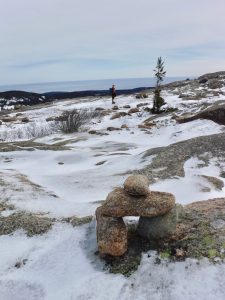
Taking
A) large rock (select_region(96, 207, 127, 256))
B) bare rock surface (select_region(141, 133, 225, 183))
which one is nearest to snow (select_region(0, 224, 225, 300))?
large rock (select_region(96, 207, 127, 256))

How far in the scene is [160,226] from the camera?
6789 mm

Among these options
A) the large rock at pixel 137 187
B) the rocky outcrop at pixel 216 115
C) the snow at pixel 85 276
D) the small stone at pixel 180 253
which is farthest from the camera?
the rocky outcrop at pixel 216 115

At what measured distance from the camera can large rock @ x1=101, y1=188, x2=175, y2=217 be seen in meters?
6.63

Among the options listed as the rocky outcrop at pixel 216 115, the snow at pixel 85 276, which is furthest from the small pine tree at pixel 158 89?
the snow at pixel 85 276

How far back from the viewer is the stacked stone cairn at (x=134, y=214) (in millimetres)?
6543

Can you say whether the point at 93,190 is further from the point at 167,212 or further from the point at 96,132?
the point at 96,132

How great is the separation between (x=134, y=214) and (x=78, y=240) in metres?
1.27

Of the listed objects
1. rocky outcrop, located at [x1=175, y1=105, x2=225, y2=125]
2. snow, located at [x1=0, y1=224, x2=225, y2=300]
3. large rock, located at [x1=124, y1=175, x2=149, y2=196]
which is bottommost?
snow, located at [x1=0, y1=224, x2=225, y2=300]

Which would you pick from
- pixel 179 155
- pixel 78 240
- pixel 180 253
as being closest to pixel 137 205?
pixel 180 253

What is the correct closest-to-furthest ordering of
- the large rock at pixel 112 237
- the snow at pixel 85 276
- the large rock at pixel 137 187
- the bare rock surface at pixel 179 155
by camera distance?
the snow at pixel 85 276 < the large rock at pixel 112 237 < the large rock at pixel 137 187 < the bare rock surface at pixel 179 155

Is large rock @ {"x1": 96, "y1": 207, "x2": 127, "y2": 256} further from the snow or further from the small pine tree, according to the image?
the small pine tree

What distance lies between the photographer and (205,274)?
19.6ft

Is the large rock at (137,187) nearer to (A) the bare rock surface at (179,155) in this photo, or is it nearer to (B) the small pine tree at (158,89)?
(A) the bare rock surface at (179,155)

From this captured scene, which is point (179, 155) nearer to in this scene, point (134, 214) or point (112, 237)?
point (134, 214)
